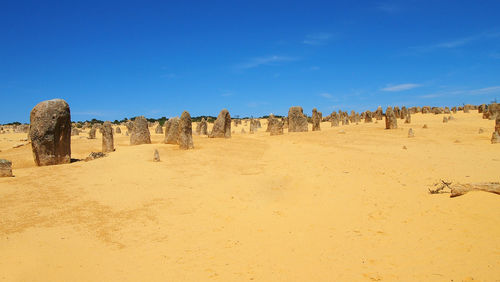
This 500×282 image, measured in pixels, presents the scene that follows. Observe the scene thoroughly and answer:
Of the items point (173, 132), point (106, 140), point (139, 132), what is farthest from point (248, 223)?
point (139, 132)

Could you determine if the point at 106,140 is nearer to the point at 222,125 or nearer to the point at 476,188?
the point at 222,125

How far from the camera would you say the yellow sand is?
442cm

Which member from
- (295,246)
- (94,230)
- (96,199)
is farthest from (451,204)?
(96,199)

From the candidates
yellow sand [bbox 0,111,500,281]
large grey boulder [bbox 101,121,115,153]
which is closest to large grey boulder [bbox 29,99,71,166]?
yellow sand [bbox 0,111,500,281]

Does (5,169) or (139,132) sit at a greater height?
(139,132)

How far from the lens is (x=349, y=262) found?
182 inches

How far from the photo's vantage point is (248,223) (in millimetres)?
6543

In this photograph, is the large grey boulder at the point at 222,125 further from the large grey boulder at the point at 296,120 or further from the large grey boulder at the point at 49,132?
the large grey boulder at the point at 49,132

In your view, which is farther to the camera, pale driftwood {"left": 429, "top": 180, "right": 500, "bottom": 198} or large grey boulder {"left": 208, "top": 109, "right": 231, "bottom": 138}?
large grey boulder {"left": 208, "top": 109, "right": 231, "bottom": 138}

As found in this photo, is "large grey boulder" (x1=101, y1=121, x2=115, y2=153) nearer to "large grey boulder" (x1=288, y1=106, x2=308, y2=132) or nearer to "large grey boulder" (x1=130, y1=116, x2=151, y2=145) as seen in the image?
"large grey boulder" (x1=130, y1=116, x2=151, y2=145)

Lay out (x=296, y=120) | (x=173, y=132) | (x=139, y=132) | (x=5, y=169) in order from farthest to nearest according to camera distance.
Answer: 1. (x=296, y=120)
2. (x=139, y=132)
3. (x=173, y=132)
4. (x=5, y=169)

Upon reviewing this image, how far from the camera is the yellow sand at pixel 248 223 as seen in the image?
14.5 ft

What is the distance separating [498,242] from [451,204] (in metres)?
1.70

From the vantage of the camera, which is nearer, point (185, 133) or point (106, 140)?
point (185, 133)
